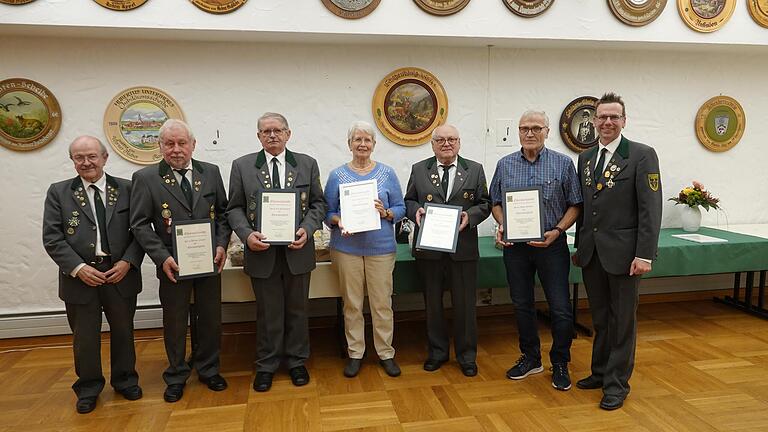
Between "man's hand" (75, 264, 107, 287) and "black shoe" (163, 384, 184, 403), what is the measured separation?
73 centimetres

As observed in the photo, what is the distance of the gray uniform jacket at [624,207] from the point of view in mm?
2625

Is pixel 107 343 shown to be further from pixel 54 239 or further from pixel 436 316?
pixel 436 316

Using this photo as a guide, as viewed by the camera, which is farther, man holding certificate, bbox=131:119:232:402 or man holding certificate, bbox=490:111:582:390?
man holding certificate, bbox=490:111:582:390

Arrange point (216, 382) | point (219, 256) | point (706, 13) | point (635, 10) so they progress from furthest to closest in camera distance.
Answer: point (706, 13) → point (635, 10) → point (216, 382) → point (219, 256)

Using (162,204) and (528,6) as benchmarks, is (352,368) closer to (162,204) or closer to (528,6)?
(162,204)

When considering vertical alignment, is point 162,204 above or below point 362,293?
above

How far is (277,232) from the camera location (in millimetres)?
2902

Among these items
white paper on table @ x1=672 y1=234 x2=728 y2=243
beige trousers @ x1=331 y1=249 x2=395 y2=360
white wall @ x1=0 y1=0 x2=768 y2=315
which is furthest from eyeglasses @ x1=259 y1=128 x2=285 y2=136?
white paper on table @ x1=672 y1=234 x2=728 y2=243

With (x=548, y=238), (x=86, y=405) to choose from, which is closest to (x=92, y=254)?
(x=86, y=405)

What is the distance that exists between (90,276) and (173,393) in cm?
81

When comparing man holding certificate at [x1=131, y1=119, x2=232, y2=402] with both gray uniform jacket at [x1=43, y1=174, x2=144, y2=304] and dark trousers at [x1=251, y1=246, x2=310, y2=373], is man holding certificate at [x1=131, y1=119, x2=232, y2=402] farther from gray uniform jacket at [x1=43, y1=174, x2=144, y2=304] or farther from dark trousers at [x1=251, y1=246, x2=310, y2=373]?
dark trousers at [x1=251, y1=246, x2=310, y2=373]

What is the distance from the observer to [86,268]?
2697mm

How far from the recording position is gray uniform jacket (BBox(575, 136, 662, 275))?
8.61 feet

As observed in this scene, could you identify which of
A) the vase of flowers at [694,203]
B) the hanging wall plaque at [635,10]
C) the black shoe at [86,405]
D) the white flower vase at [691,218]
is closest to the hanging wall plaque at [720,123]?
the vase of flowers at [694,203]
